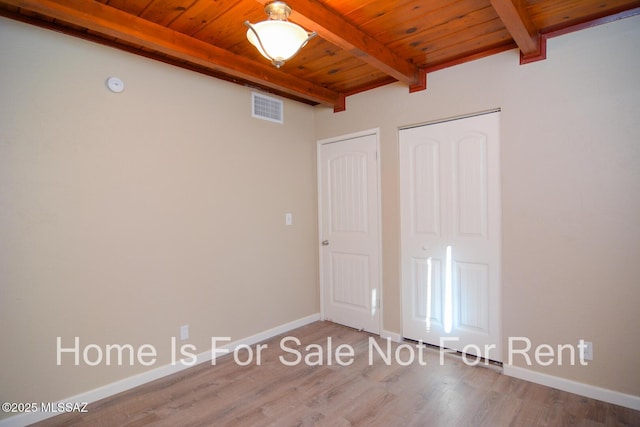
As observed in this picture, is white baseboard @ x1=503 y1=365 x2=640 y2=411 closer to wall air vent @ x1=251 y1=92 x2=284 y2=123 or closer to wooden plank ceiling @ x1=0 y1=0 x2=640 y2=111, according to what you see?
wooden plank ceiling @ x1=0 y1=0 x2=640 y2=111

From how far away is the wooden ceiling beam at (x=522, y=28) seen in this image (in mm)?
1854

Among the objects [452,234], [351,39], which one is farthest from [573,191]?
[351,39]

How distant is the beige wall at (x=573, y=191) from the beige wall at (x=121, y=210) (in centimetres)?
206

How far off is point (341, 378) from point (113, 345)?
166 centimetres

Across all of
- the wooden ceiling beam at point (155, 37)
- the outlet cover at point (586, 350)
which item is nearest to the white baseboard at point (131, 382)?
the wooden ceiling beam at point (155, 37)

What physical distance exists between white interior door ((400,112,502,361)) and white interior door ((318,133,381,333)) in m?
0.35

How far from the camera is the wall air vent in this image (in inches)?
129

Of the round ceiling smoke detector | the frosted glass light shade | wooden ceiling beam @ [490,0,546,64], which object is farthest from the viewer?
the round ceiling smoke detector

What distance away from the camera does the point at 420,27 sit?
230 centimetres

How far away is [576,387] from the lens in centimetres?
230

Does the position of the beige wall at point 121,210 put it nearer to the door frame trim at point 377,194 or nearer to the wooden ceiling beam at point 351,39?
the door frame trim at point 377,194

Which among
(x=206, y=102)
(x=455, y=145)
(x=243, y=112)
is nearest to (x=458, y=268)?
(x=455, y=145)

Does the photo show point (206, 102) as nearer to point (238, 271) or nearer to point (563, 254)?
point (238, 271)

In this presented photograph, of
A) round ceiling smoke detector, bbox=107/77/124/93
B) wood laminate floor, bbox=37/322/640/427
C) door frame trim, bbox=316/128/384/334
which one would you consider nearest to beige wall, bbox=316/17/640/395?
wood laminate floor, bbox=37/322/640/427
